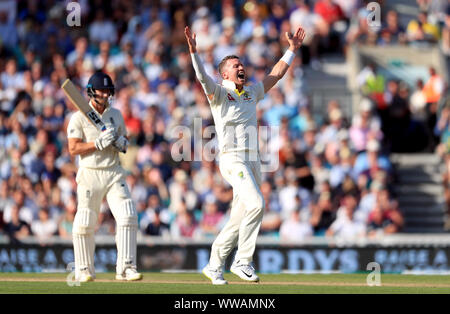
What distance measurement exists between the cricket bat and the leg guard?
102 cm

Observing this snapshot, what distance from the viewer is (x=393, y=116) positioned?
72.3 ft

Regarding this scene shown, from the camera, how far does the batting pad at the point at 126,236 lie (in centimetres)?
1273

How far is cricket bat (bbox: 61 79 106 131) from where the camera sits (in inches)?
505

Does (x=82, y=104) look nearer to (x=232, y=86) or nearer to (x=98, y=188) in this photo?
(x=98, y=188)

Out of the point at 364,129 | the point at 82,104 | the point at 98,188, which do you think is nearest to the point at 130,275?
the point at 98,188

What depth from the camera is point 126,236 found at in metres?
12.7

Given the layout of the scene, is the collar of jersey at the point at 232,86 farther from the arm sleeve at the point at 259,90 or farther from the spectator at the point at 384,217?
the spectator at the point at 384,217

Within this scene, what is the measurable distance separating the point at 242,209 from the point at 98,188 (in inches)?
72.0

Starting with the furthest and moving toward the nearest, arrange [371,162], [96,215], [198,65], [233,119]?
[371,162] → [96,215] → [233,119] → [198,65]

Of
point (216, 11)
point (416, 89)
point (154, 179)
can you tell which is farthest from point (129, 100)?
point (416, 89)

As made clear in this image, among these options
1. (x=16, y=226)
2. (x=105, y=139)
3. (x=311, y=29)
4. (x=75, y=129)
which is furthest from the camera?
(x=311, y=29)

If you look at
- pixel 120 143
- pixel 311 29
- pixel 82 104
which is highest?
pixel 311 29
